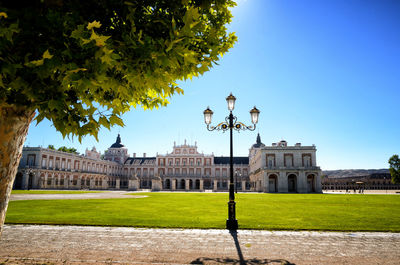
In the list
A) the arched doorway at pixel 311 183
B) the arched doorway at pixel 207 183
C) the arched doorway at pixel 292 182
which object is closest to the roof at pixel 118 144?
the arched doorway at pixel 207 183

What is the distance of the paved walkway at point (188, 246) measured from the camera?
4.60 meters

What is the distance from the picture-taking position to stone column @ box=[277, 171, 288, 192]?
4732 cm

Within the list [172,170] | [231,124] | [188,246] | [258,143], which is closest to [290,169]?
[258,143]

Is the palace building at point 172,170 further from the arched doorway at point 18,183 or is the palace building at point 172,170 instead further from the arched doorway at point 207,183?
the arched doorway at point 207,183

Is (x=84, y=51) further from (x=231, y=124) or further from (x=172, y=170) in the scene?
(x=172, y=170)

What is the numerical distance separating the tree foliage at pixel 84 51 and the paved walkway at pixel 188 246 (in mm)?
3016

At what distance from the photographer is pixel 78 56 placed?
8.24ft

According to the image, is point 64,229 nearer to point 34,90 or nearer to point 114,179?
point 34,90

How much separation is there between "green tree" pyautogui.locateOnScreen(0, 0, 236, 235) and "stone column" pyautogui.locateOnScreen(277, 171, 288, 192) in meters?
47.9

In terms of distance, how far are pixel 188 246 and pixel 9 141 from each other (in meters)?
4.00

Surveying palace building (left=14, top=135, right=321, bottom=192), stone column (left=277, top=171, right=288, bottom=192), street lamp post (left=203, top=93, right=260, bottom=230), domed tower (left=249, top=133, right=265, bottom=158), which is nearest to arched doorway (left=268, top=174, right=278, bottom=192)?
palace building (left=14, top=135, right=321, bottom=192)

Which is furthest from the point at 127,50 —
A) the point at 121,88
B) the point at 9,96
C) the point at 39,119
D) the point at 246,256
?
the point at 246,256

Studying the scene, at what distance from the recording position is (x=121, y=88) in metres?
3.19

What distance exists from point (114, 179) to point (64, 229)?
73.6m
